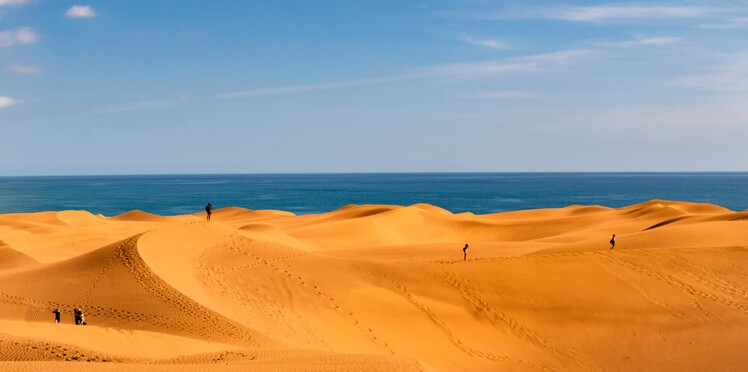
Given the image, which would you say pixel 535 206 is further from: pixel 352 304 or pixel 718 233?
pixel 352 304

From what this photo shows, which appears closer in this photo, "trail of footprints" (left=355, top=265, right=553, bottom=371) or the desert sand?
the desert sand

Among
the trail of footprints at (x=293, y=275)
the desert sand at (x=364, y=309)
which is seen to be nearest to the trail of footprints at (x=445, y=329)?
the desert sand at (x=364, y=309)

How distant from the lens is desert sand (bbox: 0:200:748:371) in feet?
38.9

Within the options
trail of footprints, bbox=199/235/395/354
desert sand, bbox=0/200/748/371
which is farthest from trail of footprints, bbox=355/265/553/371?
trail of footprints, bbox=199/235/395/354

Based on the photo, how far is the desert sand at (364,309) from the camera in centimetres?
1184

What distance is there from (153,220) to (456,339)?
140 ft

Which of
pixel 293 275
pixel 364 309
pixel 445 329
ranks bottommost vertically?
pixel 445 329

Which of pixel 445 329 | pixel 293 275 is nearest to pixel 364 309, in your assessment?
pixel 445 329

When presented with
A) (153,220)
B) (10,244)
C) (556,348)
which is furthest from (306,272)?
(153,220)

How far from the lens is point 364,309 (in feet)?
59.3

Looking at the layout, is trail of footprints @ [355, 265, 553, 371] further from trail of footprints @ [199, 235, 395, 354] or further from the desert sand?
trail of footprints @ [199, 235, 395, 354]

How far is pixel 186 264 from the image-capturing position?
2045 cm

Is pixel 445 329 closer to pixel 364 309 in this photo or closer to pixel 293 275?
pixel 364 309

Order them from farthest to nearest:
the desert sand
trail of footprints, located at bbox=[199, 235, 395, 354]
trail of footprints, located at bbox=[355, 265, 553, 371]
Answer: trail of footprints, located at bbox=[199, 235, 395, 354] < trail of footprints, located at bbox=[355, 265, 553, 371] < the desert sand
